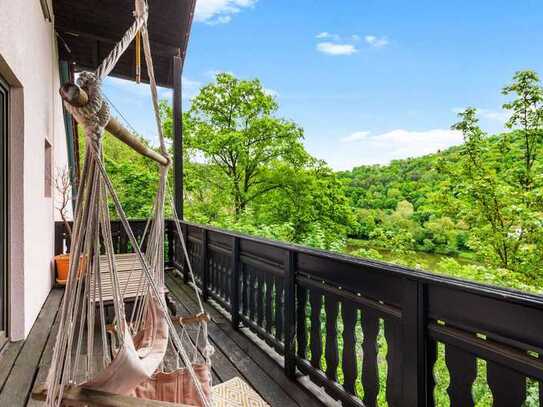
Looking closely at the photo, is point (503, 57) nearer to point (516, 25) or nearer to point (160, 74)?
point (516, 25)

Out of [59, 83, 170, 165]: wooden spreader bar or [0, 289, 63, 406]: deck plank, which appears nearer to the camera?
[59, 83, 170, 165]: wooden spreader bar

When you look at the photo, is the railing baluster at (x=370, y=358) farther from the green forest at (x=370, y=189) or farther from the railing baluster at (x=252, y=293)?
the green forest at (x=370, y=189)

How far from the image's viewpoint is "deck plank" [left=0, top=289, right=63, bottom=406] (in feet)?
6.24

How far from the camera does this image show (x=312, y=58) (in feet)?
66.3

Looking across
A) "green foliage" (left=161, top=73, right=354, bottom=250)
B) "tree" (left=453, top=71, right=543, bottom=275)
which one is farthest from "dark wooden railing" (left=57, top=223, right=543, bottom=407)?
"green foliage" (left=161, top=73, right=354, bottom=250)

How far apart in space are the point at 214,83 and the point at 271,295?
12.4 meters

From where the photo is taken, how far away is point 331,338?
1.88 m

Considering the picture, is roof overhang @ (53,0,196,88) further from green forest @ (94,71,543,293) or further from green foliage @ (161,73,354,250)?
green foliage @ (161,73,354,250)

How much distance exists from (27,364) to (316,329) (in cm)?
195

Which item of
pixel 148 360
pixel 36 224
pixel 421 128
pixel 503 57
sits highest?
pixel 503 57

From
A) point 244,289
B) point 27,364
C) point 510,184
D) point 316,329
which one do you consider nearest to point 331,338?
point 316,329

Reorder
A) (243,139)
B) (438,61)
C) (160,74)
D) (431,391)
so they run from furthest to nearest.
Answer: (438,61), (243,139), (160,74), (431,391)

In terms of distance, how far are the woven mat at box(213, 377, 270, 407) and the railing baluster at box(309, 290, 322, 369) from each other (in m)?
0.37

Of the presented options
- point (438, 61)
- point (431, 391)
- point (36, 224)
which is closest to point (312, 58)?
point (438, 61)
